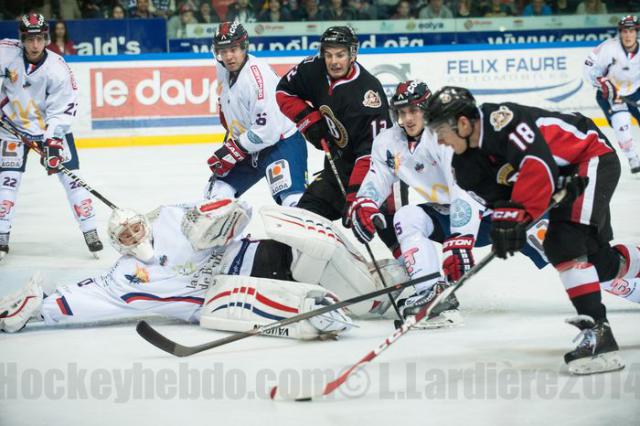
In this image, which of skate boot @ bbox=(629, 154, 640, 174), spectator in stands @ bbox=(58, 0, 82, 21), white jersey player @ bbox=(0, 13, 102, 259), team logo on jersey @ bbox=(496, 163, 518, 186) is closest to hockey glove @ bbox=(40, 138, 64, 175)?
white jersey player @ bbox=(0, 13, 102, 259)

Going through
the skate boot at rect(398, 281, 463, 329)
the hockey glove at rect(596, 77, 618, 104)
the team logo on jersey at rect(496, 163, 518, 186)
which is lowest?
the skate boot at rect(398, 281, 463, 329)

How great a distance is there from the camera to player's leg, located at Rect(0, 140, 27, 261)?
557 cm

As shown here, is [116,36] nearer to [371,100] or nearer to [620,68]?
[620,68]

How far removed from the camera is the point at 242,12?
397 inches

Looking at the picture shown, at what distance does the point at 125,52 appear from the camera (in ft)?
31.2

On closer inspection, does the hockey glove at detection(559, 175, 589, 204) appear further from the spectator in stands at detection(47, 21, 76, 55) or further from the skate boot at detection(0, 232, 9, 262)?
the spectator in stands at detection(47, 21, 76, 55)

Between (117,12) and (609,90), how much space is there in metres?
4.66

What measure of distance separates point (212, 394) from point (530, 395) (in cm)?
94

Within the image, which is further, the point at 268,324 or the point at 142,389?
the point at 268,324

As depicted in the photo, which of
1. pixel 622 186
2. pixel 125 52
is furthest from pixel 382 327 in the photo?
pixel 125 52

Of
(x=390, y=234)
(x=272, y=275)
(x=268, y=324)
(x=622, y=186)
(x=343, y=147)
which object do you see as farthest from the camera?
(x=622, y=186)

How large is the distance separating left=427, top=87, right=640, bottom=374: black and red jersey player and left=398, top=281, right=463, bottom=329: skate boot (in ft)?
1.78

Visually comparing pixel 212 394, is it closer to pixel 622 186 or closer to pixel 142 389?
pixel 142 389

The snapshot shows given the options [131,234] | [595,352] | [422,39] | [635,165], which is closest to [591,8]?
[422,39]
